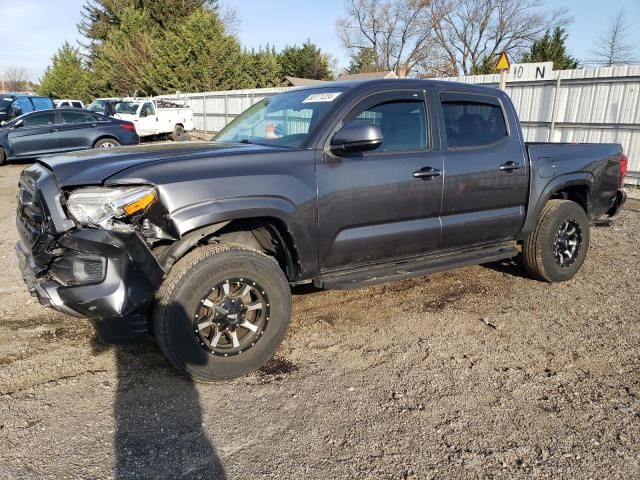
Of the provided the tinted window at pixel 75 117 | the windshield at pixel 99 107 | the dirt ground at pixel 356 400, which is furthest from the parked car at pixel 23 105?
the dirt ground at pixel 356 400

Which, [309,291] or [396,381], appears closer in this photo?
[396,381]

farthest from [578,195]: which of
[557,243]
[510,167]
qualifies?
[510,167]

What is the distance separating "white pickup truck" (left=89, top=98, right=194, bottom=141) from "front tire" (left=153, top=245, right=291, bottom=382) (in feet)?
60.8

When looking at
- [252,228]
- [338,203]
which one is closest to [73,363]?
[252,228]

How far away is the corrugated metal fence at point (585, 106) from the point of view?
34.1 feet

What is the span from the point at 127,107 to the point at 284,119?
1973cm

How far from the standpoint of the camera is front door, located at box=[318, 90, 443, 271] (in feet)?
11.1

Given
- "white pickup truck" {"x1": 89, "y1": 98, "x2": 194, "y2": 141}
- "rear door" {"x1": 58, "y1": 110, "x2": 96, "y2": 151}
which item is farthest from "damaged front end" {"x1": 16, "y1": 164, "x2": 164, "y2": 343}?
"white pickup truck" {"x1": 89, "y1": 98, "x2": 194, "y2": 141}

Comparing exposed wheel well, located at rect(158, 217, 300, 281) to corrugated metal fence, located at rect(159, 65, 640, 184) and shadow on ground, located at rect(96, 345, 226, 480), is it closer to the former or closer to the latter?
shadow on ground, located at rect(96, 345, 226, 480)

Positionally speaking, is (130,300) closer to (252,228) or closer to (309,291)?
(252,228)

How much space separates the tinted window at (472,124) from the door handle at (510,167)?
231 mm

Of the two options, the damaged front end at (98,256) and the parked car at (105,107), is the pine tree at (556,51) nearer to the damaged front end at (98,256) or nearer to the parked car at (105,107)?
the parked car at (105,107)

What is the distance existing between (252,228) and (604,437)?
235 centimetres

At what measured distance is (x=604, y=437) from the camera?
2.58 metres
